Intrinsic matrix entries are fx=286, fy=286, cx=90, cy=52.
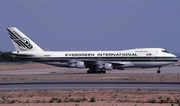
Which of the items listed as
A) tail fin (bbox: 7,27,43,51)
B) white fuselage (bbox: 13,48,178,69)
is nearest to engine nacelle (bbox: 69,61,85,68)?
white fuselage (bbox: 13,48,178,69)

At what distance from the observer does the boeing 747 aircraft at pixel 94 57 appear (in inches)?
2159

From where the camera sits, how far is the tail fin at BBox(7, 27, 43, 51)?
5909cm

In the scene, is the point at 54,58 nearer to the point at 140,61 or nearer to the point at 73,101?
the point at 140,61

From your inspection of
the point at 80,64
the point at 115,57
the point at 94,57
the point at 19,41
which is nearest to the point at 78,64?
the point at 80,64

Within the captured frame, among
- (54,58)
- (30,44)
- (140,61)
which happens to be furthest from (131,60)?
(30,44)

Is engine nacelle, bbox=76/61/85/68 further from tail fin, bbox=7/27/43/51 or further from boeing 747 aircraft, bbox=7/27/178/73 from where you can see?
tail fin, bbox=7/27/43/51

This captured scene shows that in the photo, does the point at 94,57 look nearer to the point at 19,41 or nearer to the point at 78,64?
the point at 78,64

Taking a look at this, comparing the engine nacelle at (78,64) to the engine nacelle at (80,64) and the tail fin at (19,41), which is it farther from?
the tail fin at (19,41)

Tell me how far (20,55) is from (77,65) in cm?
1235

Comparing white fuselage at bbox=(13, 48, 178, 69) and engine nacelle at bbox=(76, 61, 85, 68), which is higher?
white fuselage at bbox=(13, 48, 178, 69)

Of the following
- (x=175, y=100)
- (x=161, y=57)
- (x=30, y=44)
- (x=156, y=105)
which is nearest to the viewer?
(x=156, y=105)

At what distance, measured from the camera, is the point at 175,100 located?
69.6ft

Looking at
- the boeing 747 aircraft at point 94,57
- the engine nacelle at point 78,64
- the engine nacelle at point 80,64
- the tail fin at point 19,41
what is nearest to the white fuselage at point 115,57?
the boeing 747 aircraft at point 94,57

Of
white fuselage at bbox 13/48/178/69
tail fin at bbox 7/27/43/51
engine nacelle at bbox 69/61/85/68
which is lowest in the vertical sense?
engine nacelle at bbox 69/61/85/68
